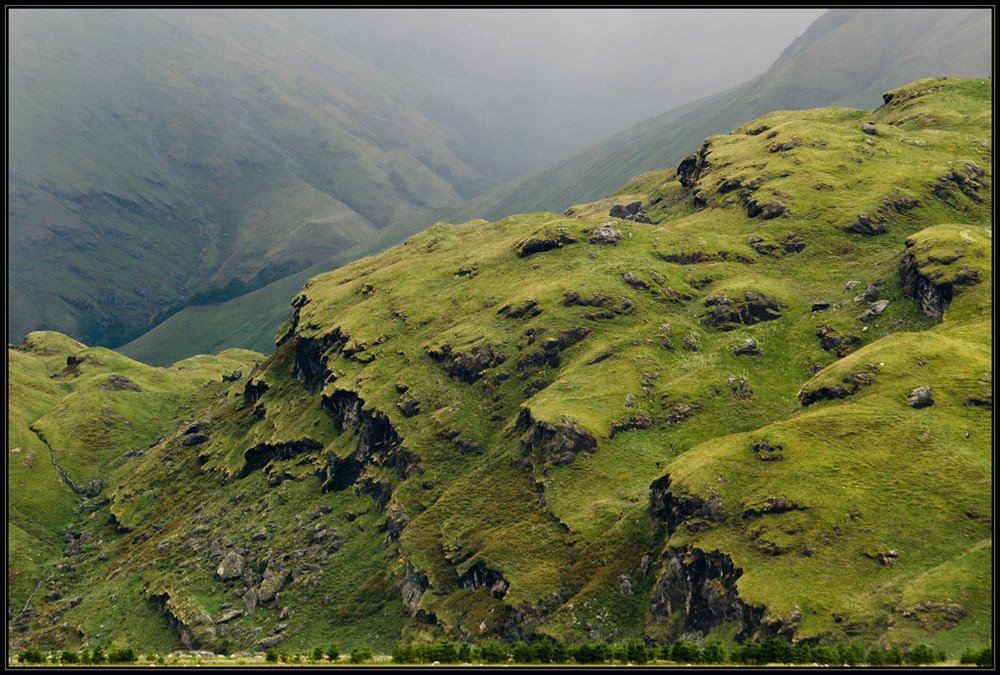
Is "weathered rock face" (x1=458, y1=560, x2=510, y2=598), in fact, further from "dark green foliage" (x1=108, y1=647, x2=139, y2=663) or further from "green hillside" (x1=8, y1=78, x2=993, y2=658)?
"dark green foliage" (x1=108, y1=647, x2=139, y2=663)

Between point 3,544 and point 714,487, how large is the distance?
321 ft

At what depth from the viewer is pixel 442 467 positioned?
7456 inches

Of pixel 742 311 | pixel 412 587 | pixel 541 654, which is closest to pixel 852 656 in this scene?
pixel 541 654

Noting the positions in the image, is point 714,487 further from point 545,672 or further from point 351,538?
point 351,538

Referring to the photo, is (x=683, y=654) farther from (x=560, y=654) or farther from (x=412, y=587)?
(x=412, y=587)

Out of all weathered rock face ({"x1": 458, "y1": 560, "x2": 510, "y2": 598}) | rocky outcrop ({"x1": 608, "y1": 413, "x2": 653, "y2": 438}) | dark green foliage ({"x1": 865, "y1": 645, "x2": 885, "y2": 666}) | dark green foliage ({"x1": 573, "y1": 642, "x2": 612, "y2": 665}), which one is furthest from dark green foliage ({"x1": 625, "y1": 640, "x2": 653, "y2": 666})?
rocky outcrop ({"x1": 608, "y1": 413, "x2": 653, "y2": 438})

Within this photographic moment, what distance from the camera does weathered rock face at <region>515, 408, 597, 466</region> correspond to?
16350cm

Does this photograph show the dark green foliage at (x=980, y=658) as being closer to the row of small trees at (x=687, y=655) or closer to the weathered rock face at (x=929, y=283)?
the row of small trees at (x=687, y=655)

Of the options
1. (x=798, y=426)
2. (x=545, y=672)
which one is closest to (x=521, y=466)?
(x=798, y=426)

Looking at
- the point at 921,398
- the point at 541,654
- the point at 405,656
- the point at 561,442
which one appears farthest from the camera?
the point at 561,442

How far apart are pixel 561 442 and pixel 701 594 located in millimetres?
53706

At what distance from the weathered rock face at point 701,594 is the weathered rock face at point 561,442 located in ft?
129

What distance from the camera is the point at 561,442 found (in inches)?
6471

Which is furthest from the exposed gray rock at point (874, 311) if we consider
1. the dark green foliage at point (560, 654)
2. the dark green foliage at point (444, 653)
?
the dark green foliage at point (444, 653)
